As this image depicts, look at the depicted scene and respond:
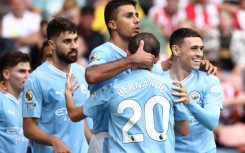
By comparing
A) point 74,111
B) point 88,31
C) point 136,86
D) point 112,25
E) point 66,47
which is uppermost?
point 88,31

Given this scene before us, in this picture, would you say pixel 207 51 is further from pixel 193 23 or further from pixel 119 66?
pixel 119 66

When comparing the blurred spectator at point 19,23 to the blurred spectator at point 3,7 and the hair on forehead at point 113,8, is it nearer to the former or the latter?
the blurred spectator at point 3,7

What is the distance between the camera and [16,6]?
17125mm

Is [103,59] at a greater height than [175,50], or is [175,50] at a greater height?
[175,50]

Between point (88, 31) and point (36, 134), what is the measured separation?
7.71 metres

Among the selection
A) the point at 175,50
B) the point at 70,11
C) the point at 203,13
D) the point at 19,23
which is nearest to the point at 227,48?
the point at 203,13

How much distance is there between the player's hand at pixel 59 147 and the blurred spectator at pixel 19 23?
733 centimetres

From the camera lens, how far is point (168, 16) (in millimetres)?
18266

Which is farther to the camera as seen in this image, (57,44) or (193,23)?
(193,23)

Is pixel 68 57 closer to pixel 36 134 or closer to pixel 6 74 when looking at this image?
pixel 36 134

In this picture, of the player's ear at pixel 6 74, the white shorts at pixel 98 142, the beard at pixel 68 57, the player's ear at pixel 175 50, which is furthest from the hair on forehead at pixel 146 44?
the player's ear at pixel 6 74

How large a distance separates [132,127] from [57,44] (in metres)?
2.14

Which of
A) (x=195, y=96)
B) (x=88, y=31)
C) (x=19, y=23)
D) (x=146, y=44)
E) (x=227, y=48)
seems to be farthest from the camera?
(x=227, y=48)

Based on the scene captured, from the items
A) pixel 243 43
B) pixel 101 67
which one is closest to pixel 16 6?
pixel 243 43
